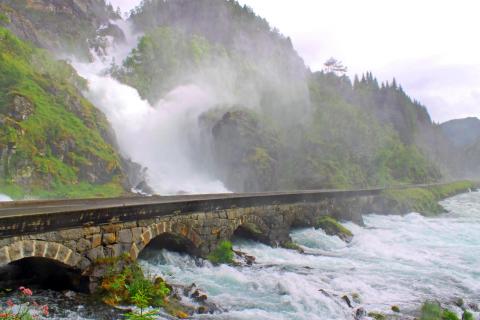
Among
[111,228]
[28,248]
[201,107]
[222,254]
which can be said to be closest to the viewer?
[28,248]

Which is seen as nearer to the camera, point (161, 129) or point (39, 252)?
point (39, 252)

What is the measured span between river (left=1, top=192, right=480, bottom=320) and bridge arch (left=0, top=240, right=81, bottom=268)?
3.32 feet

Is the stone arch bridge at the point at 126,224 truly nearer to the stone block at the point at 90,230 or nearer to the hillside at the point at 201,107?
the stone block at the point at 90,230

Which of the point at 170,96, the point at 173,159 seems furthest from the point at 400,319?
the point at 170,96

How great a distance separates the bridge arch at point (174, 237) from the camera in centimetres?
1350

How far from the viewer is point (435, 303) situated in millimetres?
12695

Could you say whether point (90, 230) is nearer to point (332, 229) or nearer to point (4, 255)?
point (4, 255)

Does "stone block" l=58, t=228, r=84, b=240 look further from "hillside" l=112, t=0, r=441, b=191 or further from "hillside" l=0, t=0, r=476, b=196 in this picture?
→ "hillside" l=112, t=0, r=441, b=191

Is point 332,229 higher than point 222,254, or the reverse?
point 222,254

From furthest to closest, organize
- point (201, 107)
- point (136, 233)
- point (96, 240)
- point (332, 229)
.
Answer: point (201, 107), point (332, 229), point (136, 233), point (96, 240)

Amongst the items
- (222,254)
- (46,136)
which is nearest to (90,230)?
(222,254)

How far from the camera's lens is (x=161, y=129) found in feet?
196

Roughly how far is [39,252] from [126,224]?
3215mm

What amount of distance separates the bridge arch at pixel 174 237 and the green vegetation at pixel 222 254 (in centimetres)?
70
